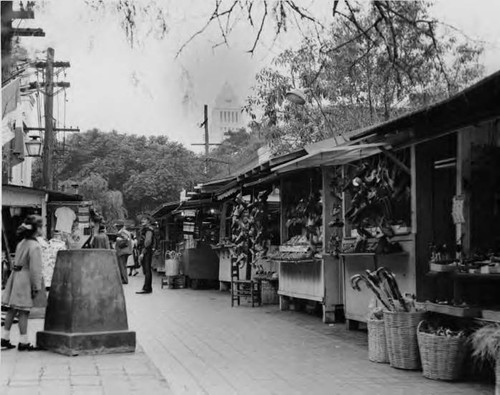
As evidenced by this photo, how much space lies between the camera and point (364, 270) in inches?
422

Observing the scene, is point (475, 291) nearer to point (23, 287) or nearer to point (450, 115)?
point (450, 115)

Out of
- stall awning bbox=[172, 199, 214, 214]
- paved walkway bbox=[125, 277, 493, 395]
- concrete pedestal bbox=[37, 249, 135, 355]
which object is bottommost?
paved walkway bbox=[125, 277, 493, 395]

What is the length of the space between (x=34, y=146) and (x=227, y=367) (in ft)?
54.9

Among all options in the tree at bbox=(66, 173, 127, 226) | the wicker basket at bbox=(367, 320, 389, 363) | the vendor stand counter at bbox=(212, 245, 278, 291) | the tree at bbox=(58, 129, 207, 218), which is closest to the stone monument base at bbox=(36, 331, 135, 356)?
the wicker basket at bbox=(367, 320, 389, 363)

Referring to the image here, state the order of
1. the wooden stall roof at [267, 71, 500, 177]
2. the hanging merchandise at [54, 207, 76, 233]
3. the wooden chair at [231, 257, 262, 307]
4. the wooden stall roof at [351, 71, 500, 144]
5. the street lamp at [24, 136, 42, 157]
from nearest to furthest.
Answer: the wooden stall roof at [351, 71, 500, 144] → the wooden stall roof at [267, 71, 500, 177] → the wooden chair at [231, 257, 262, 307] → the street lamp at [24, 136, 42, 157] → the hanging merchandise at [54, 207, 76, 233]

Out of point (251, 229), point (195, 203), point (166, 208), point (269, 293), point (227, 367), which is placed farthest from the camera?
point (166, 208)

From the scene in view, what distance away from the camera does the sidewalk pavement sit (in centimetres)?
673

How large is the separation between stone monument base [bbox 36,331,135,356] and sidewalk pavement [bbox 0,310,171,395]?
113 millimetres

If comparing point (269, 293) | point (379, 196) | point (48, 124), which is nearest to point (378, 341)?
point (379, 196)

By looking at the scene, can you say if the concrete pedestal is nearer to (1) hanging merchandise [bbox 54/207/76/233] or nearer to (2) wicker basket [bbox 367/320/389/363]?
(2) wicker basket [bbox 367/320/389/363]

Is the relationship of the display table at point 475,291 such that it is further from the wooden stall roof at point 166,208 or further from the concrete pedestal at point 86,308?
the wooden stall roof at point 166,208

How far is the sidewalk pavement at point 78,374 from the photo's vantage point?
673cm

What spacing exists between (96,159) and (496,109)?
3656 cm

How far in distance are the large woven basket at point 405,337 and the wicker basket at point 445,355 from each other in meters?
0.43
